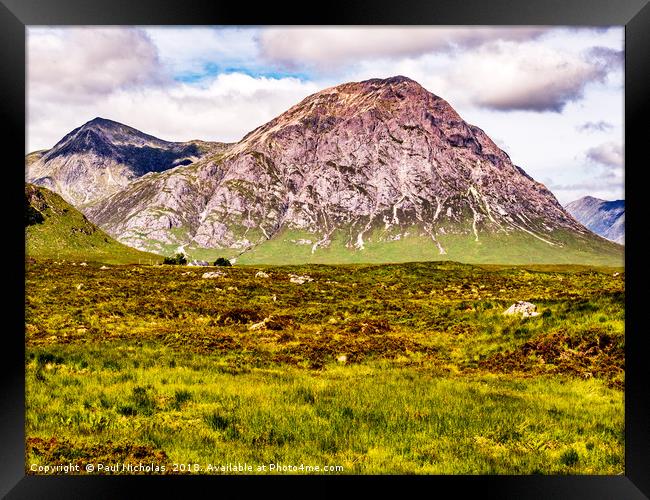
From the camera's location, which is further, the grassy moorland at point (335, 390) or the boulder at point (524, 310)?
the boulder at point (524, 310)

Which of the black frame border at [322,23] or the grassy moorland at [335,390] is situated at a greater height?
the black frame border at [322,23]

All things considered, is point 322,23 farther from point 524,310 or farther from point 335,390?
point 524,310

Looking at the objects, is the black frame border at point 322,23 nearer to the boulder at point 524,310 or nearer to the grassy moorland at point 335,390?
the grassy moorland at point 335,390

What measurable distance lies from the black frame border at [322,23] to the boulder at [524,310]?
979 cm

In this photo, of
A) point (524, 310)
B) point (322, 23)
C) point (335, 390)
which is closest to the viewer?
point (322, 23)

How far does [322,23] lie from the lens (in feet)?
32.2

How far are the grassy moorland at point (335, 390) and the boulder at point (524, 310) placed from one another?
45 centimetres

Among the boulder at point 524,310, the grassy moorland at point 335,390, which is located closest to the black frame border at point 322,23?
the grassy moorland at point 335,390

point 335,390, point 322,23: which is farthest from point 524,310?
point 322,23

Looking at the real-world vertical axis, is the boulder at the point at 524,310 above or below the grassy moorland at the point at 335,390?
above

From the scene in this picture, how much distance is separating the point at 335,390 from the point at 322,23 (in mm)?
8952

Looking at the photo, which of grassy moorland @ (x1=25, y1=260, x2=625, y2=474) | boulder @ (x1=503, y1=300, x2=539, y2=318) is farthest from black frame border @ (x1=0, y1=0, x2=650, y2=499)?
boulder @ (x1=503, y1=300, x2=539, y2=318)

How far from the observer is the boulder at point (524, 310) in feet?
63.4

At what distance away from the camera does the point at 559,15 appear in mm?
9977
